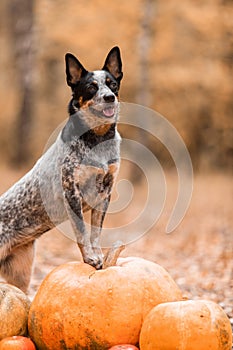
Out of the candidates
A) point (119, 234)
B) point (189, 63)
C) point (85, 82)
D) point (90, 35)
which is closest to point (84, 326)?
point (85, 82)

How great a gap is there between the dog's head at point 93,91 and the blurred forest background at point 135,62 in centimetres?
1026

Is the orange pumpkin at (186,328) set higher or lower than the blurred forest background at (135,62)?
lower

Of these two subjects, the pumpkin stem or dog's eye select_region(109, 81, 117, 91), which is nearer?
the pumpkin stem

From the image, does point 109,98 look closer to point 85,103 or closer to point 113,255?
point 85,103

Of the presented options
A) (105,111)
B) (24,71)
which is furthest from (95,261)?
(24,71)

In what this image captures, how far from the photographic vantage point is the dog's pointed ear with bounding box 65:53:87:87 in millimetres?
3737

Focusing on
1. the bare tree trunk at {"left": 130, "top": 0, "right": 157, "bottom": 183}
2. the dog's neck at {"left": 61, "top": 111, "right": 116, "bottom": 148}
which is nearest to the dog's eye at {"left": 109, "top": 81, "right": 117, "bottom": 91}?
the dog's neck at {"left": 61, "top": 111, "right": 116, "bottom": 148}

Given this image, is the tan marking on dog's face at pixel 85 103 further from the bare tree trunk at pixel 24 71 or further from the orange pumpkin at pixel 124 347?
the bare tree trunk at pixel 24 71

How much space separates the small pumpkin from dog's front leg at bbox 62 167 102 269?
64 centimetres

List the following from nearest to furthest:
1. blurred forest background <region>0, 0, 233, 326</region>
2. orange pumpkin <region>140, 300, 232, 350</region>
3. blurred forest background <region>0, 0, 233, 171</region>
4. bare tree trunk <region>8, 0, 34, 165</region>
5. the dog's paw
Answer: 1. orange pumpkin <region>140, 300, 232, 350</region>
2. the dog's paw
3. blurred forest background <region>0, 0, 233, 326</region>
4. blurred forest background <region>0, 0, 233, 171</region>
5. bare tree trunk <region>8, 0, 34, 165</region>

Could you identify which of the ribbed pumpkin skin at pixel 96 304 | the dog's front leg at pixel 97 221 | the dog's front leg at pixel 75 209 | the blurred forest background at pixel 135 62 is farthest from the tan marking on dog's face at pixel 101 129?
the blurred forest background at pixel 135 62

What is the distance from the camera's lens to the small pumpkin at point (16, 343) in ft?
10.8

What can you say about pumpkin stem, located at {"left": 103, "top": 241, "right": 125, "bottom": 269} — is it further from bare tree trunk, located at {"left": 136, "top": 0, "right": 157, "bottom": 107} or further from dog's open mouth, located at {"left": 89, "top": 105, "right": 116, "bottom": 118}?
bare tree trunk, located at {"left": 136, "top": 0, "right": 157, "bottom": 107}

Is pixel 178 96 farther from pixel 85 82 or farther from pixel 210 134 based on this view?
pixel 85 82
